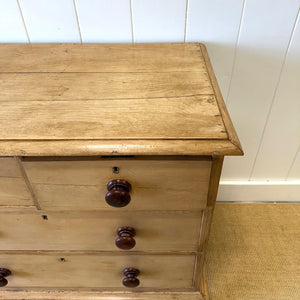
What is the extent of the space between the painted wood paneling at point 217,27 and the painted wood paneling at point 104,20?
191 mm

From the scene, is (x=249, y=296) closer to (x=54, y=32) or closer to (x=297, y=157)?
(x=297, y=157)

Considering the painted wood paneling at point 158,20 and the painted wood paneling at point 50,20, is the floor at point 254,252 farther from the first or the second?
the painted wood paneling at point 50,20

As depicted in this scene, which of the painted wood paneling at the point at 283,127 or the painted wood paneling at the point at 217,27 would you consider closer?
the painted wood paneling at the point at 217,27

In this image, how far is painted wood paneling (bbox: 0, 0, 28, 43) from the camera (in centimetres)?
82

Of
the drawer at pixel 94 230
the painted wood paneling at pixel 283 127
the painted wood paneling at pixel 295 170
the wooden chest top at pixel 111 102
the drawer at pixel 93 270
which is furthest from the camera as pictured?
the painted wood paneling at pixel 295 170

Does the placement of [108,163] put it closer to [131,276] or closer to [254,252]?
[131,276]

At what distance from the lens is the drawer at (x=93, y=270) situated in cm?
80

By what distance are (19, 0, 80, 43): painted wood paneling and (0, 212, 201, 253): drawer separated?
54 centimetres

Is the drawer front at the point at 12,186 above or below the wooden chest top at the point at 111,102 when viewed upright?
below

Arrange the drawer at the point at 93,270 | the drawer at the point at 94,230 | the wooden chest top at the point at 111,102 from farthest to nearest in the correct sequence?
the drawer at the point at 93,270, the drawer at the point at 94,230, the wooden chest top at the point at 111,102

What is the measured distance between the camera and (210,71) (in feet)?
2.34

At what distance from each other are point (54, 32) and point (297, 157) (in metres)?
1.04

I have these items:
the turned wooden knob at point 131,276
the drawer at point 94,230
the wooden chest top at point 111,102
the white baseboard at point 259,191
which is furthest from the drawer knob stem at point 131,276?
the white baseboard at point 259,191

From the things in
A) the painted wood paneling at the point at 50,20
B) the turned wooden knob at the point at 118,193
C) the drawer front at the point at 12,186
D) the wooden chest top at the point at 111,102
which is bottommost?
the turned wooden knob at the point at 118,193
